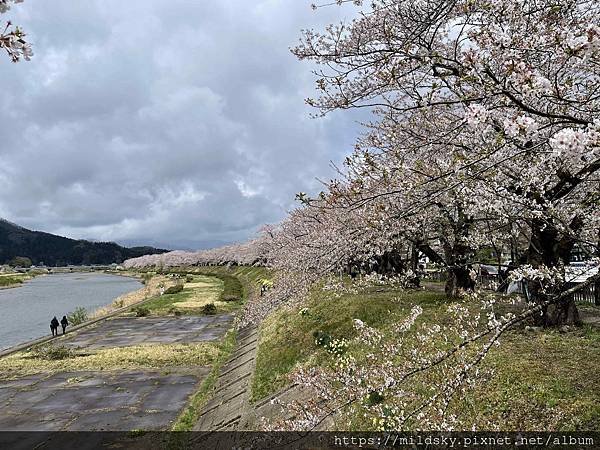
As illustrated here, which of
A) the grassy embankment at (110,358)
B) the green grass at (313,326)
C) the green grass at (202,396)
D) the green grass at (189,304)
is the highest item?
the green grass at (313,326)

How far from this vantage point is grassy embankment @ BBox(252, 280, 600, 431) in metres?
6.05

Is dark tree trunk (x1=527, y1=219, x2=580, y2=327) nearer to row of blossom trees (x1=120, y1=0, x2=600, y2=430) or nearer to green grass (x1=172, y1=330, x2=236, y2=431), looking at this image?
row of blossom trees (x1=120, y1=0, x2=600, y2=430)

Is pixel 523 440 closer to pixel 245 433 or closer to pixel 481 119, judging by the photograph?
pixel 481 119

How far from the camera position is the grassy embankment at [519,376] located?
6.05m

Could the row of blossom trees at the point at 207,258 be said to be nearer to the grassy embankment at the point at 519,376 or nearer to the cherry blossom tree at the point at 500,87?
the grassy embankment at the point at 519,376

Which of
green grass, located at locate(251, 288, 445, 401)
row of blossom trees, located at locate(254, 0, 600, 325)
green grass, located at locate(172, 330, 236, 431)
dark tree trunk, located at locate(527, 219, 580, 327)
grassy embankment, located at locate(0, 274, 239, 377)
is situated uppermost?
row of blossom trees, located at locate(254, 0, 600, 325)

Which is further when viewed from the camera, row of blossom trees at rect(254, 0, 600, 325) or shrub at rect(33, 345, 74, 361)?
shrub at rect(33, 345, 74, 361)

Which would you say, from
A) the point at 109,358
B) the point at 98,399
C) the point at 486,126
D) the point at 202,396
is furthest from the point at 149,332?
the point at 486,126

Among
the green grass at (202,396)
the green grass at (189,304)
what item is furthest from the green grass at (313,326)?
the green grass at (189,304)

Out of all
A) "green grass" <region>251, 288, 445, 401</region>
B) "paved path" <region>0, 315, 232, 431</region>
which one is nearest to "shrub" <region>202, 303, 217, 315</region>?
"paved path" <region>0, 315, 232, 431</region>

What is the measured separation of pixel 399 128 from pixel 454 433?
17.3ft

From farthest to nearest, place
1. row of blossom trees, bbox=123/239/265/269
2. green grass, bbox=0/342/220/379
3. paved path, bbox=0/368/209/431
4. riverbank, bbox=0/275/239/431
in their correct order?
row of blossom trees, bbox=123/239/265/269, green grass, bbox=0/342/220/379, riverbank, bbox=0/275/239/431, paved path, bbox=0/368/209/431

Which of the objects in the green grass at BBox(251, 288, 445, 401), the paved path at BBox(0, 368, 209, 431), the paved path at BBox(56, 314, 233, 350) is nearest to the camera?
the green grass at BBox(251, 288, 445, 401)

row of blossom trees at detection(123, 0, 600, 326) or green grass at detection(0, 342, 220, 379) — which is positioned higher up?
row of blossom trees at detection(123, 0, 600, 326)
